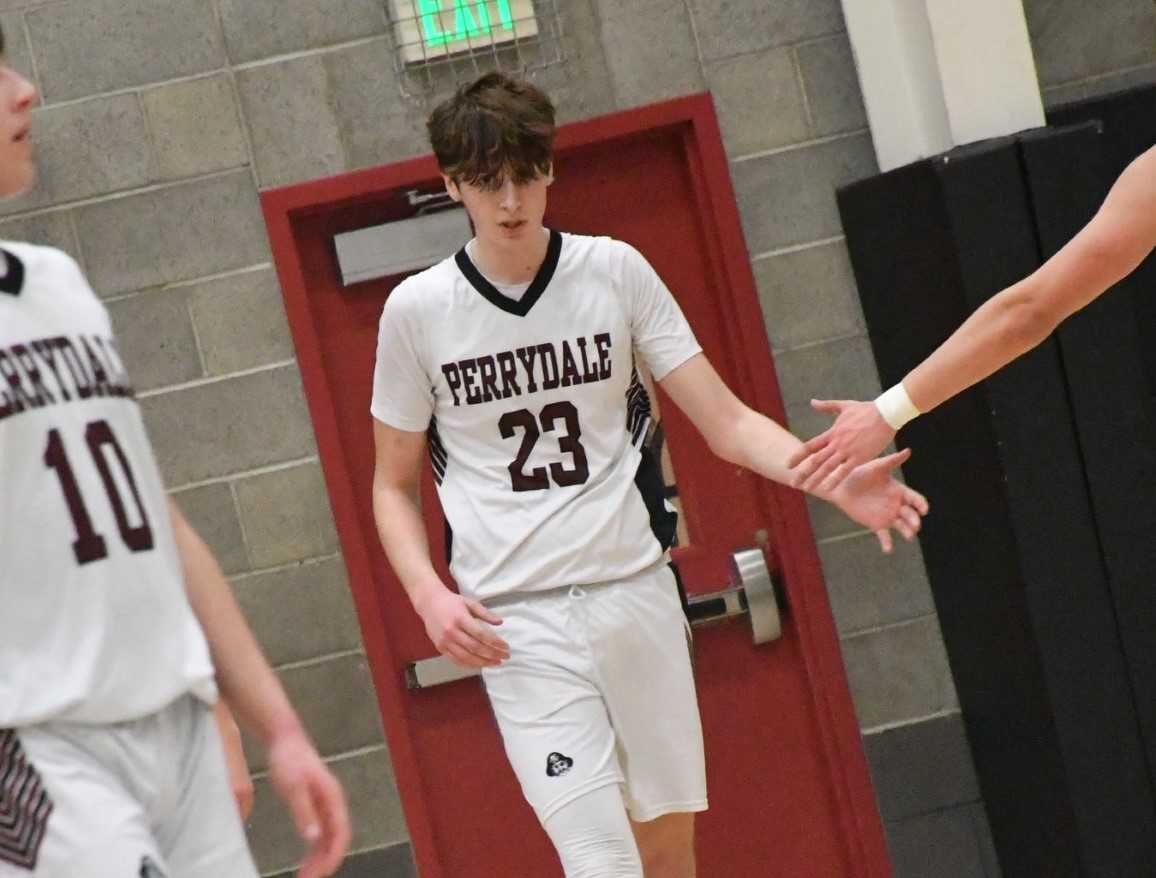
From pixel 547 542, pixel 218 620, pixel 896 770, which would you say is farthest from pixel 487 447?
pixel 896 770

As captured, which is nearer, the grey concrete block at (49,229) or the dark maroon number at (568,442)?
the dark maroon number at (568,442)

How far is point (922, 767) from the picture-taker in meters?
4.09

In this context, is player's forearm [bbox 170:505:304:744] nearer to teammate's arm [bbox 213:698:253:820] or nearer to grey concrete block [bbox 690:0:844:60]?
teammate's arm [bbox 213:698:253:820]

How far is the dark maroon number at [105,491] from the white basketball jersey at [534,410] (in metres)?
1.30

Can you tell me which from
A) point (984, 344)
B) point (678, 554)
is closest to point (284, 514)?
point (678, 554)

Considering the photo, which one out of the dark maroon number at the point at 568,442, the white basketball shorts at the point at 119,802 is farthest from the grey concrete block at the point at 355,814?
the white basketball shorts at the point at 119,802

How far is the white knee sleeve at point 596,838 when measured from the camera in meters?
2.77

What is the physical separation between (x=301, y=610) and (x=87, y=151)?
126 cm

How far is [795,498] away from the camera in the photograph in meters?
4.04

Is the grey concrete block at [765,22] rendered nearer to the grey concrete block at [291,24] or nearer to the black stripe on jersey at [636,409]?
the grey concrete block at [291,24]

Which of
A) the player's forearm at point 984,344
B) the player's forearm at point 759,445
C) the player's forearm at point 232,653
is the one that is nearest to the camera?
the player's forearm at point 232,653

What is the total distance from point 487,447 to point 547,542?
8.9 inches

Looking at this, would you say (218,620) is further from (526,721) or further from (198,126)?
(198,126)

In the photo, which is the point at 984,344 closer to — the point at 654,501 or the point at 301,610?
the point at 654,501
